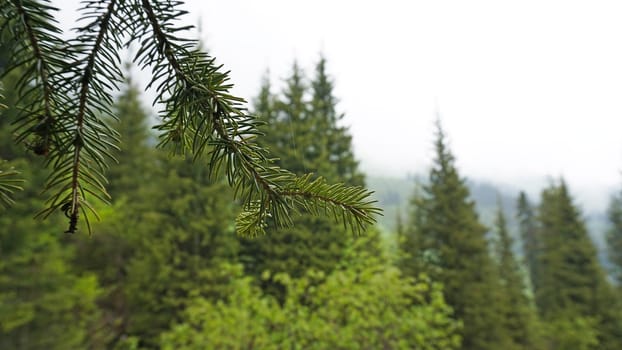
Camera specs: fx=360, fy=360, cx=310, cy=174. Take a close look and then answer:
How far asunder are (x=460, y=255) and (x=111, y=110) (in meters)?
14.9

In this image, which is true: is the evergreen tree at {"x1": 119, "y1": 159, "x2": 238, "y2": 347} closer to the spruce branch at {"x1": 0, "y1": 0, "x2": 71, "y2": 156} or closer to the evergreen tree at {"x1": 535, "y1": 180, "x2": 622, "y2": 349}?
the spruce branch at {"x1": 0, "y1": 0, "x2": 71, "y2": 156}

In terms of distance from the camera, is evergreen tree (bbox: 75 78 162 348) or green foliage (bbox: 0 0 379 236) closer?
green foliage (bbox: 0 0 379 236)

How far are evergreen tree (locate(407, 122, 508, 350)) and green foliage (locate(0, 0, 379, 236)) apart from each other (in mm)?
13899

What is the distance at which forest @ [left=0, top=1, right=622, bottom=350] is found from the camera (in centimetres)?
568

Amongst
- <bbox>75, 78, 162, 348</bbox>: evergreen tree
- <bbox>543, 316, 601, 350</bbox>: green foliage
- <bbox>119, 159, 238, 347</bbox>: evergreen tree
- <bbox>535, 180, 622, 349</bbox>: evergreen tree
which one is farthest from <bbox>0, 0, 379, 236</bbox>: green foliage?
<bbox>535, 180, 622, 349</bbox>: evergreen tree

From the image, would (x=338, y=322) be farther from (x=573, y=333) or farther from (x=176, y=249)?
(x=573, y=333)

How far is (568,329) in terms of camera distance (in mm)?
14453

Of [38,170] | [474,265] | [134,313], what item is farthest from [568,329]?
[38,170]

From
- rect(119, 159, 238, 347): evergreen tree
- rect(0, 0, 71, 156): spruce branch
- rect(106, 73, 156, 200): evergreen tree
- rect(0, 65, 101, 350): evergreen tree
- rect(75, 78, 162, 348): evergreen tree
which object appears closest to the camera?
rect(0, 0, 71, 156): spruce branch

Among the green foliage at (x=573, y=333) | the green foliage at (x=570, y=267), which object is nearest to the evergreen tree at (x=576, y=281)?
the green foliage at (x=570, y=267)

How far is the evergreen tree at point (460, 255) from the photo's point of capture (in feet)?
42.0

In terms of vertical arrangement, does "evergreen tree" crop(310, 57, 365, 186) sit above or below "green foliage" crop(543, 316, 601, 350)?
above

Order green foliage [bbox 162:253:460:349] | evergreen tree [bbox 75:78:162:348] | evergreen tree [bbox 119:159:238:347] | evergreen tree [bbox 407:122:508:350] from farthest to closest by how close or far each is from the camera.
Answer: evergreen tree [bbox 407:122:508:350]
evergreen tree [bbox 75:78:162:348]
evergreen tree [bbox 119:159:238:347]
green foliage [bbox 162:253:460:349]

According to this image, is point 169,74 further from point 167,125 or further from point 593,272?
point 593,272
